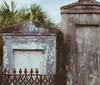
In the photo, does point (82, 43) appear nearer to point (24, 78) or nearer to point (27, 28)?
point (27, 28)

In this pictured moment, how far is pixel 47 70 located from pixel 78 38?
896 millimetres

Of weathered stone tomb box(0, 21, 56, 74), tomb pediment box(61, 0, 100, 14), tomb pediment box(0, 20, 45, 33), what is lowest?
weathered stone tomb box(0, 21, 56, 74)

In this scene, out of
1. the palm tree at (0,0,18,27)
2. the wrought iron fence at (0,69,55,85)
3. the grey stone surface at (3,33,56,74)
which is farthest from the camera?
the palm tree at (0,0,18,27)

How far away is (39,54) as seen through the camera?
29.3 ft

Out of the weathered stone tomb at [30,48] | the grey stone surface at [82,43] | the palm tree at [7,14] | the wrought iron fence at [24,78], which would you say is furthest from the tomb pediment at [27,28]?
the palm tree at [7,14]

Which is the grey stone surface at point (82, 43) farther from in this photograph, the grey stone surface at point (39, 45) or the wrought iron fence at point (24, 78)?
the wrought iron fence at point (24, 78)

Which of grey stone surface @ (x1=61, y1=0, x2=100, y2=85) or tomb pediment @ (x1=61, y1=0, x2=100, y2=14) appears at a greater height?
tomb pediment @ (x1=61, y1=0, x2=100, y2=14)

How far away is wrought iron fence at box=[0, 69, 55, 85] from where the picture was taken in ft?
28.8

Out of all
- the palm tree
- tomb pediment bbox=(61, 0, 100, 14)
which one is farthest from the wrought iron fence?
the palm tree

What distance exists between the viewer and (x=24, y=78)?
8.82 m

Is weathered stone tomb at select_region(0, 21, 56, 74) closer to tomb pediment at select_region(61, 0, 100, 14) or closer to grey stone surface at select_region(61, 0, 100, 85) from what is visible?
grey stone surface at select_region(61, 0, 100, 85)

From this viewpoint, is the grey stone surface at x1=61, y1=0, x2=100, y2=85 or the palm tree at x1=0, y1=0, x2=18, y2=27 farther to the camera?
the palm tree at x1=0, y1=0, x2=18, y2=27

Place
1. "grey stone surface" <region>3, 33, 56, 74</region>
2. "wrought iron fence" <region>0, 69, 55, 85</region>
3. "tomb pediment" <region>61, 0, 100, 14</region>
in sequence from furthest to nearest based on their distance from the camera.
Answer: "tomb pediment" <region>61, 0, 100, 14</region> < "grey stone surface" <region>3, 33, 56, 74</region> < "wrought iron fence" <region>0, 69, 55, 85</region>

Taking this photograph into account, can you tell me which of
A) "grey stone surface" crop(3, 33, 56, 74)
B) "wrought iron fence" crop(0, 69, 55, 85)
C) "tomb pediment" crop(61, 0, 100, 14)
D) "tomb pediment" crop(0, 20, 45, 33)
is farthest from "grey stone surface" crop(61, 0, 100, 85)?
"tomb pediment" crop(0, 20, 45, 33)
